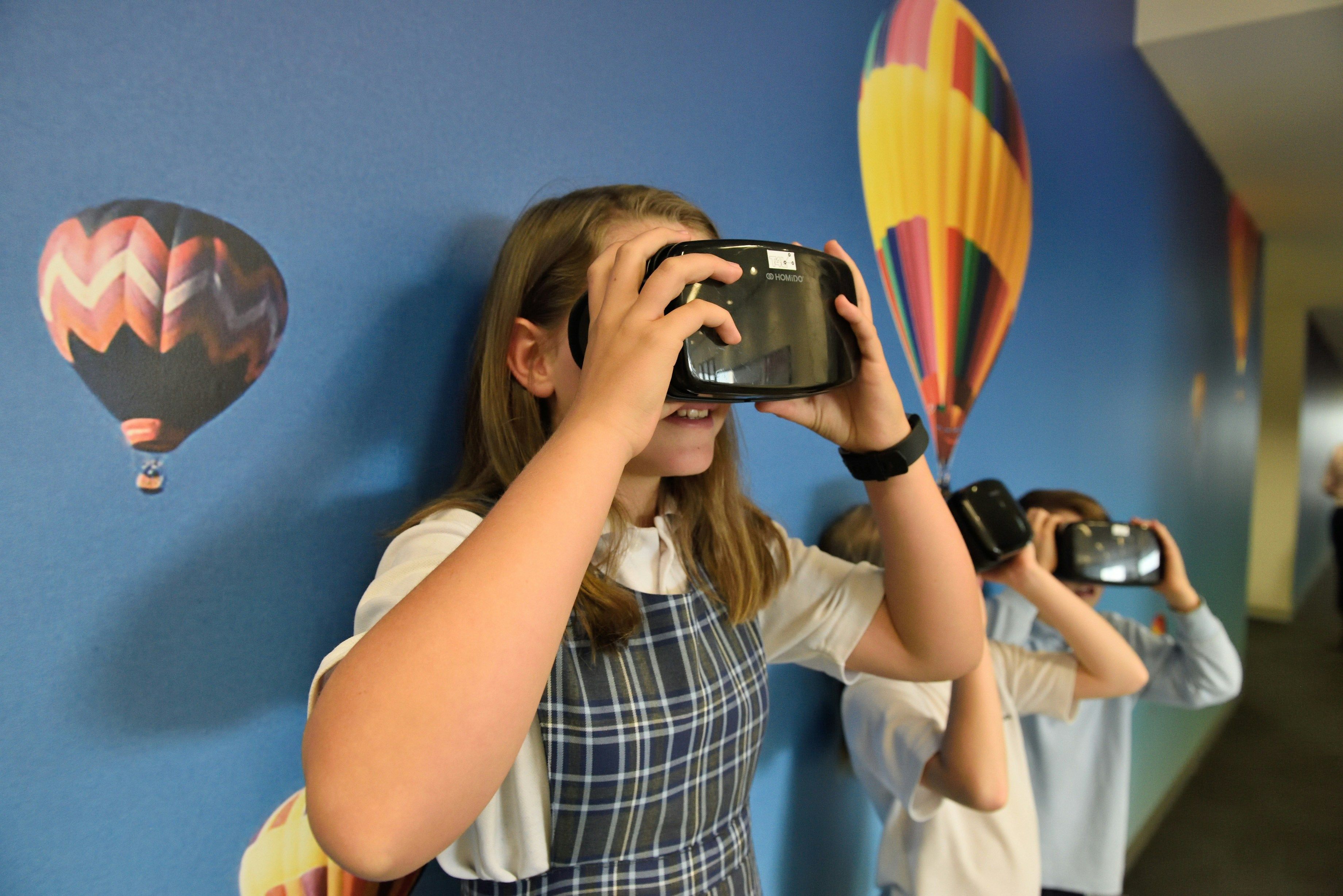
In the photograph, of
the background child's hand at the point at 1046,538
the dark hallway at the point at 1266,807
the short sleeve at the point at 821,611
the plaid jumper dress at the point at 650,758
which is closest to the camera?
the plaid jumper dress at the point at 650,758

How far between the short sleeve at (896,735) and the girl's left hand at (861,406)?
13.2 inches

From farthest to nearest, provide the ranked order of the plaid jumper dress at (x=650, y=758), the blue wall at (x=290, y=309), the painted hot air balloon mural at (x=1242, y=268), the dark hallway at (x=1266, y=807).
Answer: the painted hot air balloon mural at (x=1242, y=268)
the dark hallway at (x=1266, y=807)
the plaid jumper dress at (x=650, y=758)
the blue wall at (x=290, y=309)

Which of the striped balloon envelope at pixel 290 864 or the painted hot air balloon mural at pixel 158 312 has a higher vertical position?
the painted hot air balloon mural at pixel 158 312

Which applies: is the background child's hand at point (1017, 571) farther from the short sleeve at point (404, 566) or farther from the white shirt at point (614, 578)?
the short sleeve at point (404, 566)

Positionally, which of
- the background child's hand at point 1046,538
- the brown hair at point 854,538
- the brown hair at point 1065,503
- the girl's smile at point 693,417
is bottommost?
the brown hair at point 1065,503

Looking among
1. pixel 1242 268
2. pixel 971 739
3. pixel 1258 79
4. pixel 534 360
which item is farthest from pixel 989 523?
pixel 1242 268

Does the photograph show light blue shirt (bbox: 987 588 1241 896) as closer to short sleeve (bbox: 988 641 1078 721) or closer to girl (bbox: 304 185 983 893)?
short sleeve (bbox: 988 641 1078 721)

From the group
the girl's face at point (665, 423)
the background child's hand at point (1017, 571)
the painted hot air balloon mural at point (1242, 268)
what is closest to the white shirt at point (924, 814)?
the background child's hand at point (1017, 571)

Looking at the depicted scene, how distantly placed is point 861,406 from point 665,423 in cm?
15

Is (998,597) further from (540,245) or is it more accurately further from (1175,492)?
(1175,492)

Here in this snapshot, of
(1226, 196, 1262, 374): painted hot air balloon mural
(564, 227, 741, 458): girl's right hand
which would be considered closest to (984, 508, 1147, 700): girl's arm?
(564, 227, 741, 458): girl's right hand

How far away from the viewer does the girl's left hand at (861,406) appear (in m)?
0.58

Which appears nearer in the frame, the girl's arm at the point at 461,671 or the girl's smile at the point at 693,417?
the girl's arm at the point at 461,671

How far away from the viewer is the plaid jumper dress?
58 centimetres
